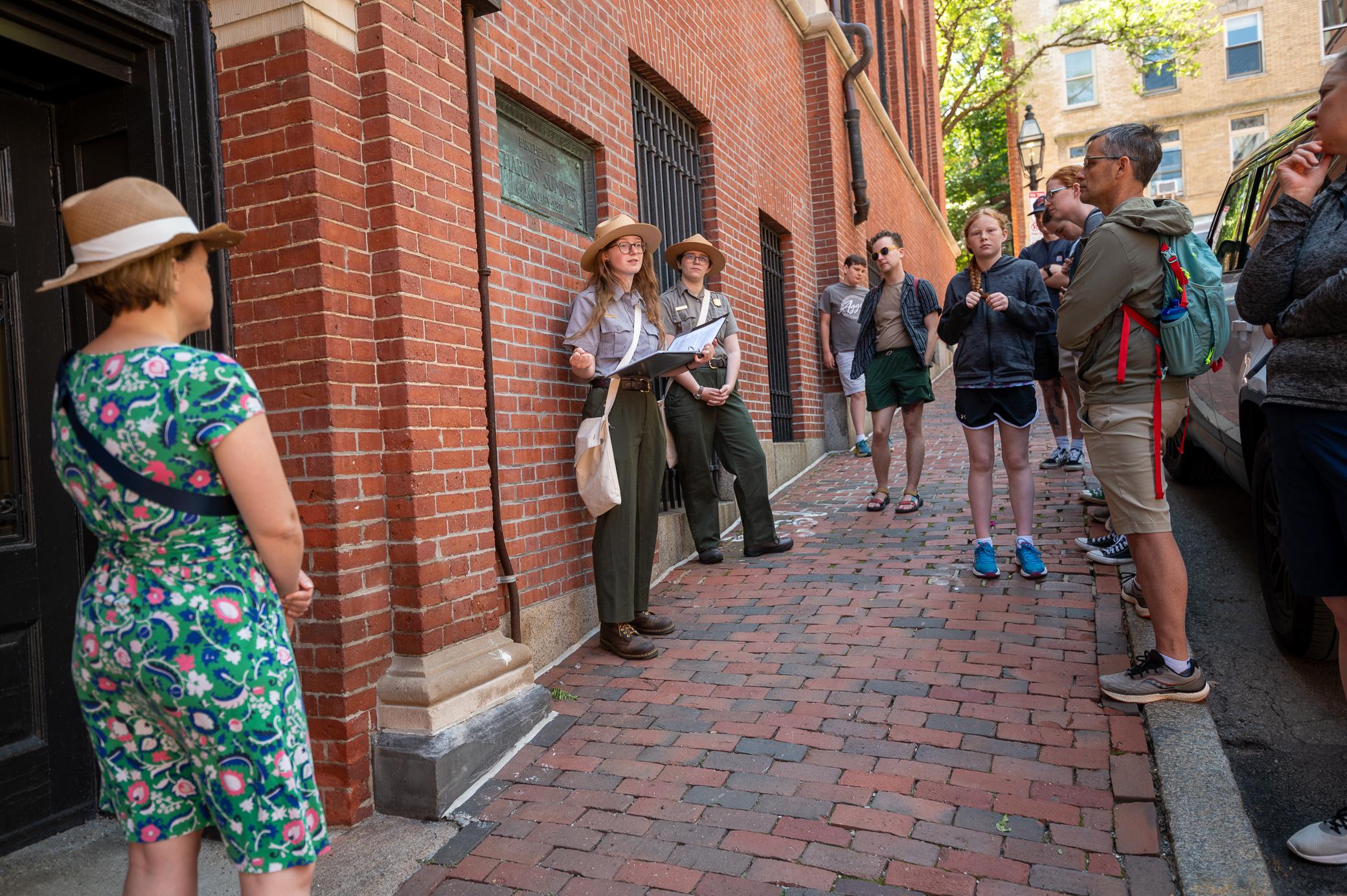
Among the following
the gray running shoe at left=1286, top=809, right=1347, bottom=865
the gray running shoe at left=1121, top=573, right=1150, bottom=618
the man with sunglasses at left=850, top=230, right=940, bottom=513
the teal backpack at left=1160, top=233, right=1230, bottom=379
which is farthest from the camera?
the man with sunglasses at left=850, top=230, right=940, bottom=513

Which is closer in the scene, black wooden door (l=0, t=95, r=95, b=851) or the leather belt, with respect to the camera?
black wooden door (l=0, t=95, r=95, b=851)

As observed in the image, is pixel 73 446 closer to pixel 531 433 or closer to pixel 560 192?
pixel 531 433

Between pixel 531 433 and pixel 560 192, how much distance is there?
58.2 inches

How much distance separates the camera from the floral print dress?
5.52 feet

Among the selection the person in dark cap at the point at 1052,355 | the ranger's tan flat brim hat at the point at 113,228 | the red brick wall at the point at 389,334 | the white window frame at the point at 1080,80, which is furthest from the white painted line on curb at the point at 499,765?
the white window frame at the point at 1080,80

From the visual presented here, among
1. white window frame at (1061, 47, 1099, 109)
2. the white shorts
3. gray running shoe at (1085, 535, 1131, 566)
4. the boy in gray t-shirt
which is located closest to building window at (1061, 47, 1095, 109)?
white window frame at (1061, 47, 1099, 109)

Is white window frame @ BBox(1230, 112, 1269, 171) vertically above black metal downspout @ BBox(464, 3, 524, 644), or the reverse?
white window frame @ BBox(1230, 112, 1269, 171)

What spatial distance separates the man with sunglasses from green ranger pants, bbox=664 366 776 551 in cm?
124

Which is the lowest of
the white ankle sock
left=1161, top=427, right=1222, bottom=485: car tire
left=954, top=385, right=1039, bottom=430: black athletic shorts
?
the white ankle sock

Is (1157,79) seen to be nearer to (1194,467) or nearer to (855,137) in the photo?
(855,137)

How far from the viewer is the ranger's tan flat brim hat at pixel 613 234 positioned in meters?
4.56

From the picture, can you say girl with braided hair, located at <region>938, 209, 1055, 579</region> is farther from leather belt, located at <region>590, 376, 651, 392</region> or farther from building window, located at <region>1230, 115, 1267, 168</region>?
building window, located at <region>1230, 115, 1267, 168</region>

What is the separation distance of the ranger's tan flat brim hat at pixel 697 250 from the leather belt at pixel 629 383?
134 centimetres

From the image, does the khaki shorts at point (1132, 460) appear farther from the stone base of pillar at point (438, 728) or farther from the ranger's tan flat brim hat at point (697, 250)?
the ranger's tan flat brim hat at point (697, 250)
